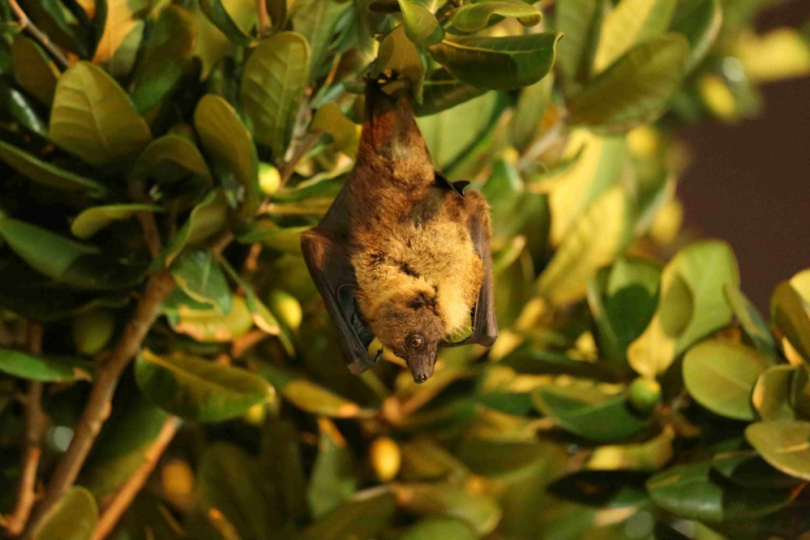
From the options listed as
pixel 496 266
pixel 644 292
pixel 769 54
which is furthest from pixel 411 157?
pixel 769 54

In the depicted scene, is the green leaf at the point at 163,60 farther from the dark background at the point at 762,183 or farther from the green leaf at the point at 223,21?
the dark background at the point at 762,183

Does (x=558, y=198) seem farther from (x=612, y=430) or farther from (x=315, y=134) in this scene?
(x=315, y=134)

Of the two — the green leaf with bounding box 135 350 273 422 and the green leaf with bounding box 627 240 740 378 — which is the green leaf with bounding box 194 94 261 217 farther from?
the green leaf with bounding box 627 240 740 378

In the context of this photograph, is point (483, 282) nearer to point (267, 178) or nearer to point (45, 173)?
point (267, 178)

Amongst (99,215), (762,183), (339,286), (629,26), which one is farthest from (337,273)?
(762,183)

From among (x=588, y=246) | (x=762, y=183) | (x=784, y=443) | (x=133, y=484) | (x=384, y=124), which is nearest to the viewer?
(x=384, y=124)

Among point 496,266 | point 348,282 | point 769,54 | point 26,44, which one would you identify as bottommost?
point 769,54

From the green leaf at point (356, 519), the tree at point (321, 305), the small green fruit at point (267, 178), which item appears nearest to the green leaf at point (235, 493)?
the tree at point (321, 305)

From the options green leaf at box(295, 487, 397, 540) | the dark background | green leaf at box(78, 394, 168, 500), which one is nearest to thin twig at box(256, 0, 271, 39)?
green leaf at box(78, 394, 168, 500)
